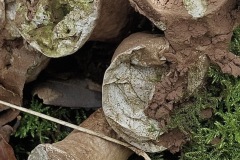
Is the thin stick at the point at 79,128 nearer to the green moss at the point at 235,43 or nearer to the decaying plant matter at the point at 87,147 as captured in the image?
the decaying plant matter at the point at 87,147

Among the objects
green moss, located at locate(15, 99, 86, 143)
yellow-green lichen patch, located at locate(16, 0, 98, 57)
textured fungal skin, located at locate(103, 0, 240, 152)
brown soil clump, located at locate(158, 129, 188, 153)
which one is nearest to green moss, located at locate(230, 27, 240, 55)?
textured fungal skin, located at locate(103, 0, 240, 152)

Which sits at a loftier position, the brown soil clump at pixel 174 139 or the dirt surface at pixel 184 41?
the dirt surface at pixel 184 41

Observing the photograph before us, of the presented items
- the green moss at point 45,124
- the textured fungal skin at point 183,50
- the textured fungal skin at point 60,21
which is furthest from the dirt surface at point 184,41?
the green moss at point 45,124

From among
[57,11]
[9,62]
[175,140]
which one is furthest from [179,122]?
[9,62]

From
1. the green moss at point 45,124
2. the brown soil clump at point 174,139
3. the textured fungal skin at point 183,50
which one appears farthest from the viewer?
the green moss at point 45,124

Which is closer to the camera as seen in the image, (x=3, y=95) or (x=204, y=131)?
(x=204, y=131)

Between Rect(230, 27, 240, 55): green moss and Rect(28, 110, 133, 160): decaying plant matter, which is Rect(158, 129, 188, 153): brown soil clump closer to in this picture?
Rect(28, 110, 133, 160): decaying plant matter

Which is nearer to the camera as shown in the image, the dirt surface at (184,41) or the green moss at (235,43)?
the dirt surface at (184,41)

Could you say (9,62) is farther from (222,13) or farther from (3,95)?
(222,13)
